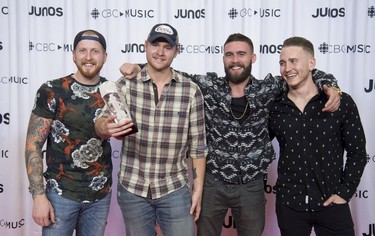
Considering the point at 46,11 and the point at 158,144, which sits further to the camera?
the point at 46,11

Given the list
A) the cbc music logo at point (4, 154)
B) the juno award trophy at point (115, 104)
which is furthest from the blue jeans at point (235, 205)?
the cbc music logo at point (4, 154)

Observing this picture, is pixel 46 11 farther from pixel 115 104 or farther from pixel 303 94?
pixel 303 94

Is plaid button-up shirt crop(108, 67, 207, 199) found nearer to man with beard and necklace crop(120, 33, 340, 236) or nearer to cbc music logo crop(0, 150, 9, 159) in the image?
man with beard and necklace crop(120, 33, 340, 236)

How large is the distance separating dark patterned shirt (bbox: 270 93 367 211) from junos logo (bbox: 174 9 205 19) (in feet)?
3.51

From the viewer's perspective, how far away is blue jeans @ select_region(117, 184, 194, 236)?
159 centimetres

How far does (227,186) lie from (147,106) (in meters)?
0.58

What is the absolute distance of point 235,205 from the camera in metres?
1.80

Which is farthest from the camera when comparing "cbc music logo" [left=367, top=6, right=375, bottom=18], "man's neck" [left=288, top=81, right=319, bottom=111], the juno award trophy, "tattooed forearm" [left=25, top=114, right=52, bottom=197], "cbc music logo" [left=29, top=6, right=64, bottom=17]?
"cbc music logo" [left=29, top=6, right=64, bottom=17]

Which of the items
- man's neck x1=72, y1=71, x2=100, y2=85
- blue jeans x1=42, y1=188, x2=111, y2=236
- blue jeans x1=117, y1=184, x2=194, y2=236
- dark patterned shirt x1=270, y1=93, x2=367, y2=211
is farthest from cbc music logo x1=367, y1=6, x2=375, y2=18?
blue jeans x1=42, y1=188, x2=111, y2=236

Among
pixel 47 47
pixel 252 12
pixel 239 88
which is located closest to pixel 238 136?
pixel 239 88

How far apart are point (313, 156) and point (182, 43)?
123 cm

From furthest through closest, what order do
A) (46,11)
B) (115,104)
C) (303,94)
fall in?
(46,11) → (303,94) → (115,104)

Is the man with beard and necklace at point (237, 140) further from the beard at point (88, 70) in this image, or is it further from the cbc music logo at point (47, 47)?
the cbc music logo at point (47, 47)

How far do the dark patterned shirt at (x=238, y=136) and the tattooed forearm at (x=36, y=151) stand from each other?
2.52 ft
